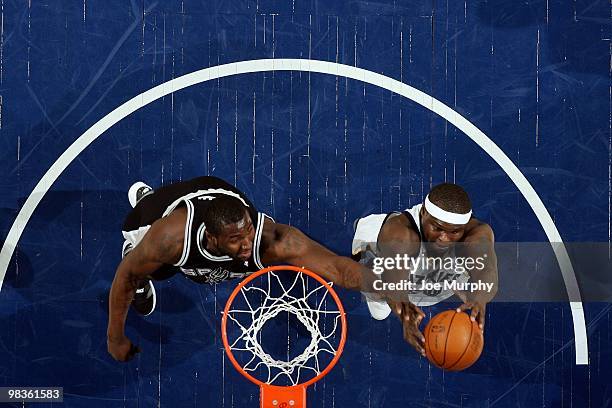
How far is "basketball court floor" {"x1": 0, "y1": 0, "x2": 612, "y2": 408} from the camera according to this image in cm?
474

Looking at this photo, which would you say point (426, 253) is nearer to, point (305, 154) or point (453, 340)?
point (453, 340)

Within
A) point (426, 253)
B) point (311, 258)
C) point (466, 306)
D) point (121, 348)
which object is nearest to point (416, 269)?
point (426, 253)

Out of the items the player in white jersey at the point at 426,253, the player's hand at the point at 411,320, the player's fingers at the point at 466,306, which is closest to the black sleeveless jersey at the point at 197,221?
the player in white jersey at the point at 426,253

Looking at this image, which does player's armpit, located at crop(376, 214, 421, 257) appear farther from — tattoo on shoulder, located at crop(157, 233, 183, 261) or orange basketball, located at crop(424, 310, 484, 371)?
tattoo on shoulder, located at crop(157, 233, 183, 261)

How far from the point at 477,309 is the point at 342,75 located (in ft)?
5.01

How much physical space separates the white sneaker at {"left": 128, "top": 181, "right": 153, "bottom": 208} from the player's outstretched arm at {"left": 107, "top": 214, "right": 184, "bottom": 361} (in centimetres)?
34

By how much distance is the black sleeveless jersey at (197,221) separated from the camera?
14.1 ft

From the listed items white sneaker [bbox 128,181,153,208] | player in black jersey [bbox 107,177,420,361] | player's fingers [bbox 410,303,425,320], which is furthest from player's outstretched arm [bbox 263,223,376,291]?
white sneaker [bbox 128,181,153,208]

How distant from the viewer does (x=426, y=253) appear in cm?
469

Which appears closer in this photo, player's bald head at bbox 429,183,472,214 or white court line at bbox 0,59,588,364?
player's bald head at bbox 429,183,472,214

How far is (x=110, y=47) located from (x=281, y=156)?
1162mm

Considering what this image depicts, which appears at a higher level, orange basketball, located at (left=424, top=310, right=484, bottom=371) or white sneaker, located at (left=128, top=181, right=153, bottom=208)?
white sneaker, located at (left=128, top=181, right=153, bottom=208)

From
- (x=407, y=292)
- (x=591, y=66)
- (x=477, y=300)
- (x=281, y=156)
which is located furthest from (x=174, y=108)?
(x=591, y=66)

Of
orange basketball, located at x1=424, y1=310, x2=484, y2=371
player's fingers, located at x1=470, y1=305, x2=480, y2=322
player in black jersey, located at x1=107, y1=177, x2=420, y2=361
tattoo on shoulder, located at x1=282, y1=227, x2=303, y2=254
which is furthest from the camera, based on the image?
tattoo on shoulder, located at x1=282, y1=227, x2=303, y2=254
